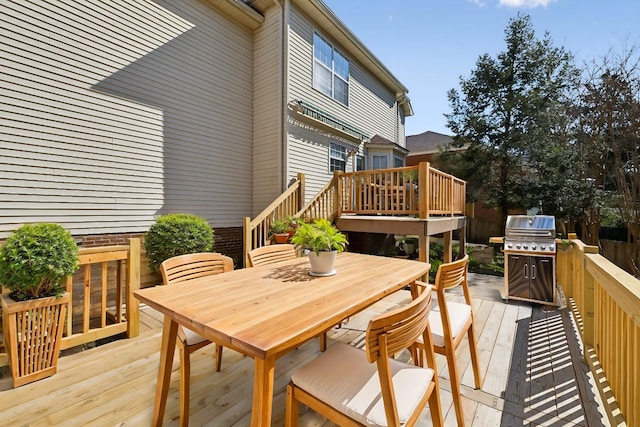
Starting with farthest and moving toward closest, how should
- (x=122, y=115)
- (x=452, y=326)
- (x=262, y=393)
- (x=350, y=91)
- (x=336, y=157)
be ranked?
(x=350, y=91)
(x=336, y=157)
(x=122, y=115)
(x=452, y=326)
(x=262, y=393)

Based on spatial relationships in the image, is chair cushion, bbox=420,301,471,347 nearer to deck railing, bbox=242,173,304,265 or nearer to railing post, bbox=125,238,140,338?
railing post, bbox=125,238,140,338

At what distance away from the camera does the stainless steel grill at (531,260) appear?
14.3 feet

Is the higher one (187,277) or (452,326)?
(187,277)

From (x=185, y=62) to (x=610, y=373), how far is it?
7670 millimetres

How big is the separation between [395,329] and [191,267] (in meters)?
1.75

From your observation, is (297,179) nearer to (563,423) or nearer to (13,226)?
(13,226)

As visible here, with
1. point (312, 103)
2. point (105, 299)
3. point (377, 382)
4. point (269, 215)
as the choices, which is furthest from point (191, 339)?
point (312, 103)

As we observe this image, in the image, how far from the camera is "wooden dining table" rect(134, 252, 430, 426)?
115 centimetres

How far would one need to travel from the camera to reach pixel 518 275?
455 cm

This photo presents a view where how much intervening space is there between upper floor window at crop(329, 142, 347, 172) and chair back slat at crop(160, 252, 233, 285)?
20.7ft

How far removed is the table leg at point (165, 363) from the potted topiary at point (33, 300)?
4.84 feet

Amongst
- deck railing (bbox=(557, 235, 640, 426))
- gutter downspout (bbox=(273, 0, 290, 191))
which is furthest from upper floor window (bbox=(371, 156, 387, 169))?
deck railing (bbox=(557, 235, 640, 426))

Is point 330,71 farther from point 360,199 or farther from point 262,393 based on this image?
point 262,393

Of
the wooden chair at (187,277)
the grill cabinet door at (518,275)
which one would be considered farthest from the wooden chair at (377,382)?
the grill cabinet door at (518,275)
